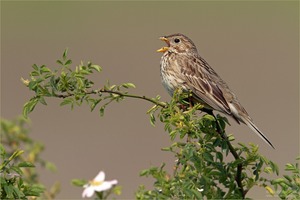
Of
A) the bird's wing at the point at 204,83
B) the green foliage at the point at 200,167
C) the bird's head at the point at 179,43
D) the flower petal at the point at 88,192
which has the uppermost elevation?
the bird's head at the point at 179,43

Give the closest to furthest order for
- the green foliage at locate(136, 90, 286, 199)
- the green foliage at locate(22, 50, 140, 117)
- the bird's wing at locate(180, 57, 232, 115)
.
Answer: the green foliage at locate(136, 90, 286, 199)
the green foliage at locate(22, 50, 140, 117)
the bird's wing at locate(180, 57, 232, 115)

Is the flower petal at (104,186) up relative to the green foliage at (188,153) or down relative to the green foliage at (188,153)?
down

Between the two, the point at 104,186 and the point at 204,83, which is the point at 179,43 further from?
the point at 104,186

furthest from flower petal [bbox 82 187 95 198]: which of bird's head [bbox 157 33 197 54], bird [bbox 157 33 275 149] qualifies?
bird's head [bbox 157 33 197 54]

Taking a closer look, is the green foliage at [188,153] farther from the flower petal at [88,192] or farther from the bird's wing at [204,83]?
the bird's wing at [204,83]

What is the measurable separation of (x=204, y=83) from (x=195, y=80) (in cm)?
9

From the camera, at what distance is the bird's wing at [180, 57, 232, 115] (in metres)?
5.68

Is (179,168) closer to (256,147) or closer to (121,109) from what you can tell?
(256,147)

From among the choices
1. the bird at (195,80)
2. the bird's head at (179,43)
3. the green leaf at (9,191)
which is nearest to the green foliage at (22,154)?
the green leaf at (9,191)

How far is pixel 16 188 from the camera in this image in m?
2.78

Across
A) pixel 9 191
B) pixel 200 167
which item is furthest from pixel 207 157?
pixel 9 191

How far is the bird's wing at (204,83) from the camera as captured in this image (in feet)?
18.6

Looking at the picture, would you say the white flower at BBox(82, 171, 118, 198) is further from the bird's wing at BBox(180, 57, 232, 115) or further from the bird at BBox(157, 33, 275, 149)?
the bird's wing at BBox(180, 57, 232, 115)

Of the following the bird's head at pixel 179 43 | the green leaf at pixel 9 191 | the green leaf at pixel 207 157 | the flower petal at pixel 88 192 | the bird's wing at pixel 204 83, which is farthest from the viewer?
the bird's head at pixel 179 43
